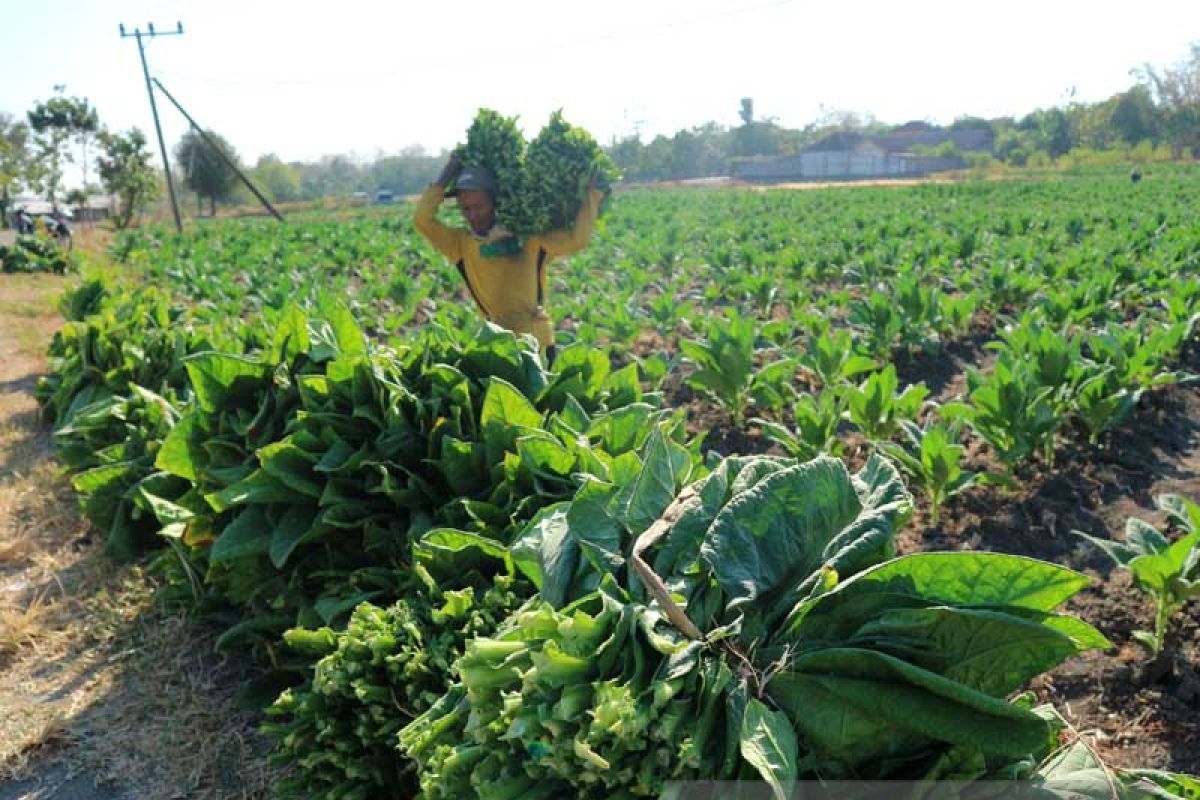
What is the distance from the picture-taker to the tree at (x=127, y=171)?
48344 millimetres

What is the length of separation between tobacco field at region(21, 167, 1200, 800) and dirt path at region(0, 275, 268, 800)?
8.1 inches

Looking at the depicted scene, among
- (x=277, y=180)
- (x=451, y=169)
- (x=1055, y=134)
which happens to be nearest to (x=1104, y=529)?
(x=451, y=169)

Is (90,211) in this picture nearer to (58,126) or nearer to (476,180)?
(58,126)

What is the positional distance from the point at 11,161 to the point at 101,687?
165ft

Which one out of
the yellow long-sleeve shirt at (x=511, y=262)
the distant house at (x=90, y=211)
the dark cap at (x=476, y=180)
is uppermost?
the distant house at (x=90, y=211)

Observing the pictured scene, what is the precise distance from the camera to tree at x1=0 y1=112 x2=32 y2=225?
39.2 meters

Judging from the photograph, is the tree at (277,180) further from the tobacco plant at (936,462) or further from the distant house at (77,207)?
the tobacco plant at (936,462)

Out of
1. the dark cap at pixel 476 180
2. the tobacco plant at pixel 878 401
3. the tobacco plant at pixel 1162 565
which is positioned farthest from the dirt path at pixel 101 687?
the tobacco plant at pixel 878 401

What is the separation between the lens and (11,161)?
4325 cm

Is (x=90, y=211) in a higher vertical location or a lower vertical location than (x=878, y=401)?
higher

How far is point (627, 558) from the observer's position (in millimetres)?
1693

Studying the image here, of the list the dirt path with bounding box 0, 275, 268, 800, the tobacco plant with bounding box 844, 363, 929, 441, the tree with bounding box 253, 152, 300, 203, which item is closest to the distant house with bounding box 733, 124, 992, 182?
the tree with bounding box 253, 152, 300, 203

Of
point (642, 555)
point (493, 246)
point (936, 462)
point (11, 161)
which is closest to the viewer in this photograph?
point (642, 555)

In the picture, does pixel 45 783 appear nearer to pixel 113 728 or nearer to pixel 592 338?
pixel 113 728
